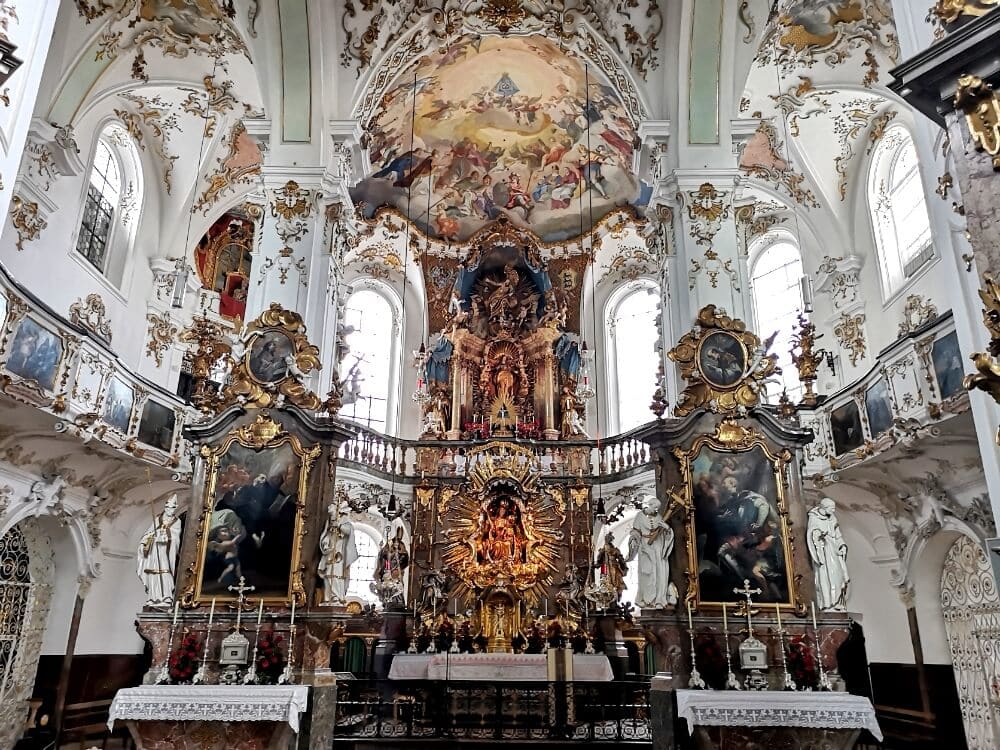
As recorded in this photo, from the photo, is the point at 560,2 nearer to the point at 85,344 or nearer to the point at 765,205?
the point at 765,205

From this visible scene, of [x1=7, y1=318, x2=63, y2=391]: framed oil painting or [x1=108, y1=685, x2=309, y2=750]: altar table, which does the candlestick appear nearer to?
[x1=108, y1=685, x2=309, y2=750]: altar table

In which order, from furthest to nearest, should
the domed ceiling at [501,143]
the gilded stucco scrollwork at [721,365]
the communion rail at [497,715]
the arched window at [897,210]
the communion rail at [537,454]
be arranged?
the communion rail at [537,454] → the domed ceiling at [501,143] → the arched window at [897,210] → the gilded stucco scrollwork at [721,365] → the communion rail at [497,715]

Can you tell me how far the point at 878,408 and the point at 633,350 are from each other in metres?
8.76

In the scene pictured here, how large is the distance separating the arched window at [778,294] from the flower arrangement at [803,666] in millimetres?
7702

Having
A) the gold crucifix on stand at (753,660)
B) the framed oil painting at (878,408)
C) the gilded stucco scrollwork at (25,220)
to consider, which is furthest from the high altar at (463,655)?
the gilded stucco scrollwork at (25,220)

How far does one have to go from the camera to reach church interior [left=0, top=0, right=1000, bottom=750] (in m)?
8.57

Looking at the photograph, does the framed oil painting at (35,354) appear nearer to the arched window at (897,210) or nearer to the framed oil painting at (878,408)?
the framed oil painting at (878,408)

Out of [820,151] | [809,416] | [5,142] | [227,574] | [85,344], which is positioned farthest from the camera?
[820,151]

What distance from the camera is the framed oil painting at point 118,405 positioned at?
10.9 meters

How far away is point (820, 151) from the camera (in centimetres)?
1408

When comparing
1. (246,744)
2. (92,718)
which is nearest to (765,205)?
(246,744)

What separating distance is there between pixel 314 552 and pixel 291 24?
Answer: 7565mm

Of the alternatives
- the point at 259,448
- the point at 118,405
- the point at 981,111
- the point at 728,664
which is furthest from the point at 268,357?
the point at 981,111

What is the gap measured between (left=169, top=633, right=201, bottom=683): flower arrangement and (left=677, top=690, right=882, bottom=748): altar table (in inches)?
210
